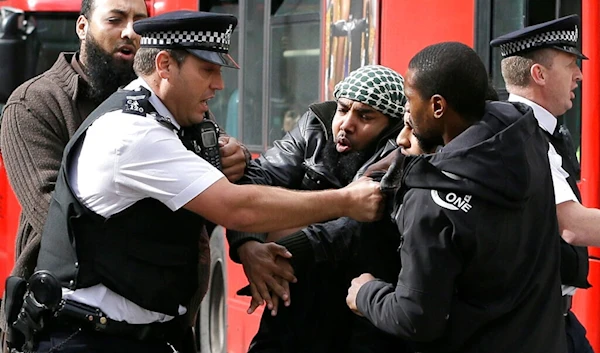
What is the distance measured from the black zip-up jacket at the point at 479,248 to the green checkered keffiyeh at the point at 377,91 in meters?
0.67

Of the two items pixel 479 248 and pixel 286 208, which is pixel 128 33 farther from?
pixel 479 248

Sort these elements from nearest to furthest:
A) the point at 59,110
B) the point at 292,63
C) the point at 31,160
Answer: the point at 31,160 < the point at 59,110 < the point at 292,63

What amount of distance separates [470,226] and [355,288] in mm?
503

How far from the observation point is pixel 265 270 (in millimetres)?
3723

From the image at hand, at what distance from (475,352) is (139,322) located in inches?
43.7

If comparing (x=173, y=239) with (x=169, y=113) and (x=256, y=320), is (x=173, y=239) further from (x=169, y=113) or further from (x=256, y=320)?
(x=256, y=320)

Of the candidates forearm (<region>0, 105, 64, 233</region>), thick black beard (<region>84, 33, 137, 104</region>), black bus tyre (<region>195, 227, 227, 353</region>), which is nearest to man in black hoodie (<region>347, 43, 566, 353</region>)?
forearm (<region>0, 105, 64, 233</region>)

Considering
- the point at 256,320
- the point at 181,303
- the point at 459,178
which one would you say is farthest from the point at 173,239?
the point at 256,320

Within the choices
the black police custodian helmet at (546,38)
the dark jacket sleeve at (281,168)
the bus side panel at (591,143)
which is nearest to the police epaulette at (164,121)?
the dark jacket sleeve at (281,168)

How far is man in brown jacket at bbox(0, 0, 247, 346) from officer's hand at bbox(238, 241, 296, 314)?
0.25 metres

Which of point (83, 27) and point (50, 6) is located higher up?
point (83, 27)

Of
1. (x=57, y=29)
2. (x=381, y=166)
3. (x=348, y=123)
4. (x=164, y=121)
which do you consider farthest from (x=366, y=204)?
(x=57, y=29)

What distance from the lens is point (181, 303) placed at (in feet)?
12.3

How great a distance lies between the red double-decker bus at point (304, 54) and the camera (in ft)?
15.7
